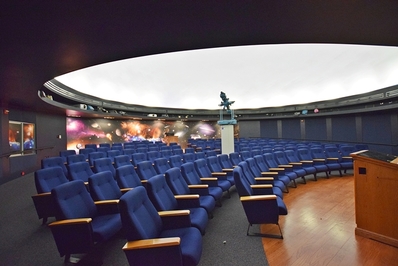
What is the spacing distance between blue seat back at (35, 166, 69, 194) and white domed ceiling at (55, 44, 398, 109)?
26.4 ft

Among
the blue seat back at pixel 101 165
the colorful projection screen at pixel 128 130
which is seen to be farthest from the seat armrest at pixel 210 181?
the colorful projection screen at pixel 128 130

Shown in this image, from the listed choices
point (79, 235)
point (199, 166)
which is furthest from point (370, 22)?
point (79, 235)

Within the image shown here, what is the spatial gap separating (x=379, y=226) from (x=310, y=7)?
10.2ft

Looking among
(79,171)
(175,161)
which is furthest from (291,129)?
(79,171)

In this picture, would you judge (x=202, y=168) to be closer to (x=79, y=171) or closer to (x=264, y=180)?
(x=264, y=180)

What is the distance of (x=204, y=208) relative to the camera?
3.05m

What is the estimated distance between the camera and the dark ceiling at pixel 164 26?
7.27ft

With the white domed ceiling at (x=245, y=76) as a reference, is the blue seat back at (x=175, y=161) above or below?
below

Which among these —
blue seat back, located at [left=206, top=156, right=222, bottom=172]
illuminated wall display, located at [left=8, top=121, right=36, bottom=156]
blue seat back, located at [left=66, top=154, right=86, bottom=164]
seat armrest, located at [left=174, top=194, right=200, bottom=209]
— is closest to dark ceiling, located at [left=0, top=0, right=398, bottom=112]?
seat armrest, located at [left=174, top=194, right=200, bottom=209]

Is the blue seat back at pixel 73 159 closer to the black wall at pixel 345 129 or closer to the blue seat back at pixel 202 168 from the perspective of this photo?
the blue seat back at pixel 202 168

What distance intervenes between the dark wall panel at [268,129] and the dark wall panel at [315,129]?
109 inches

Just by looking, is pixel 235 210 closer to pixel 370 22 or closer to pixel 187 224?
pixel 187 224

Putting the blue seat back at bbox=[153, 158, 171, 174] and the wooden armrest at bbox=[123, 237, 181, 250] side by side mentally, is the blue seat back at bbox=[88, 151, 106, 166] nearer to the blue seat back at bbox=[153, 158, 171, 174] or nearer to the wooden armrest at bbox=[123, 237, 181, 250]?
the blue seat back at bbox=[153, 158, 171, 174]

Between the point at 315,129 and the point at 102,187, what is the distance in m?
15.4
